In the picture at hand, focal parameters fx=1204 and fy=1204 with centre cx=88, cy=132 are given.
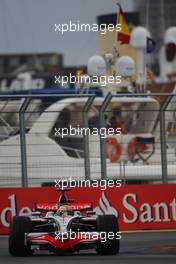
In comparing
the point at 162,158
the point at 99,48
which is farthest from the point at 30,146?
the point at 99,48

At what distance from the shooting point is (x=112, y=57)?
859 inches

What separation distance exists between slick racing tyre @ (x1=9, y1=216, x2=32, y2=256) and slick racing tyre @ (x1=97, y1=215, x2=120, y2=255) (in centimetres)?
83

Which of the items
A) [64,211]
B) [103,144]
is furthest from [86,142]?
[64,211]

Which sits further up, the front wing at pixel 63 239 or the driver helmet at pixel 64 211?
the driver helmet at pixel 64 211

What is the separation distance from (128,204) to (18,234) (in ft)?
15.2

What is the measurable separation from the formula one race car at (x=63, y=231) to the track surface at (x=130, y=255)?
0.45 feet

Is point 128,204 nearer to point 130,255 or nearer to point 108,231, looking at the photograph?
point 130,255

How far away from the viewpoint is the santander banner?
59.4 feet

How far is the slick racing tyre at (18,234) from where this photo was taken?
1392 centimetres

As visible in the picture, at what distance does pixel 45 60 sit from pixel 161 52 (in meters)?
13.1

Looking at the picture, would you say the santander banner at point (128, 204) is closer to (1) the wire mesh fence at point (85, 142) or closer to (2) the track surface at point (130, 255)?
(1) the wire mesh fence at point (85, 142)

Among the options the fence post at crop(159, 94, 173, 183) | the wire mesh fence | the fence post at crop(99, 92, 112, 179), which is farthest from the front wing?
the fence post at crop(159, 94, 173, 183)

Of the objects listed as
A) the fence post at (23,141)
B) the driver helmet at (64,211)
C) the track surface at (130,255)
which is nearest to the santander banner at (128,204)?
the fence post at (23,141)

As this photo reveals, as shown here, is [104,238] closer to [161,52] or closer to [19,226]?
[19,226]
